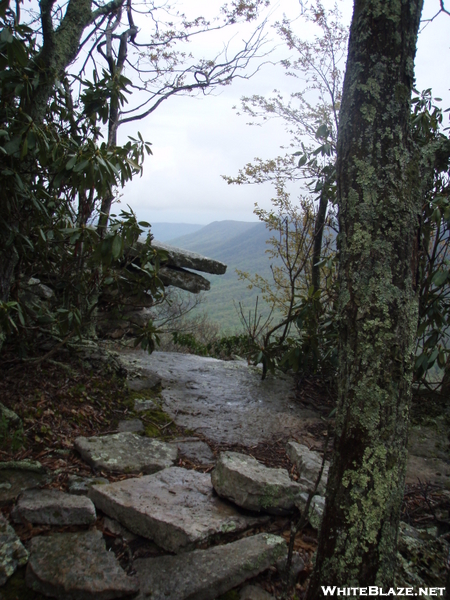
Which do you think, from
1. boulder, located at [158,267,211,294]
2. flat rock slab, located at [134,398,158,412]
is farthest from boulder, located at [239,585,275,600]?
boulder, located at [158,267,211,294]

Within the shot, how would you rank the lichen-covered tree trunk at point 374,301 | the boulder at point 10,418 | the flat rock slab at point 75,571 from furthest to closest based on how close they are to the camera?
1. the boulder at point 10,418
2. the flat rock slab at point 75,571
3. the lichen-covered tree trunk at point 374,301

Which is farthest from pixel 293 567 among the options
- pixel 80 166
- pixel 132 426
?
pixel 80 166

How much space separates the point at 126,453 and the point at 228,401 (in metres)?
1.77

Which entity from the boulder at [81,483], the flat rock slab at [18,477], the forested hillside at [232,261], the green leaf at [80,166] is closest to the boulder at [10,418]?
the flat rock slab at [18,477]

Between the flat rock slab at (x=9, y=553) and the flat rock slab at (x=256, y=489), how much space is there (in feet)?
3.14

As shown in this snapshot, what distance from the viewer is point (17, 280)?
3.24 m

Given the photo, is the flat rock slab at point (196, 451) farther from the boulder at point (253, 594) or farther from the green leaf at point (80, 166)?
the green leaf at point (80, 166)

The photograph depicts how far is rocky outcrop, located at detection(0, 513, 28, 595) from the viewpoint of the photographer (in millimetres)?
1611

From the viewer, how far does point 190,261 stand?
6.88 meters

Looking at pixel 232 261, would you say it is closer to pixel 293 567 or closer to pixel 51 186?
pixel 51 186

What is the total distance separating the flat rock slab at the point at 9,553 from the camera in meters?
1.61

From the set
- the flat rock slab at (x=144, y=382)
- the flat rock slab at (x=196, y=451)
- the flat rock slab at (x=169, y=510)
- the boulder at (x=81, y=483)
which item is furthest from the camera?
the flat rock slab at (x=144, y=382)

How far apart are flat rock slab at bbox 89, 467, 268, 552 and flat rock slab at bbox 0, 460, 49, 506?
357 millimetres

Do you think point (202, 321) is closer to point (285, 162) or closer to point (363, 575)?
point (285, 162)
